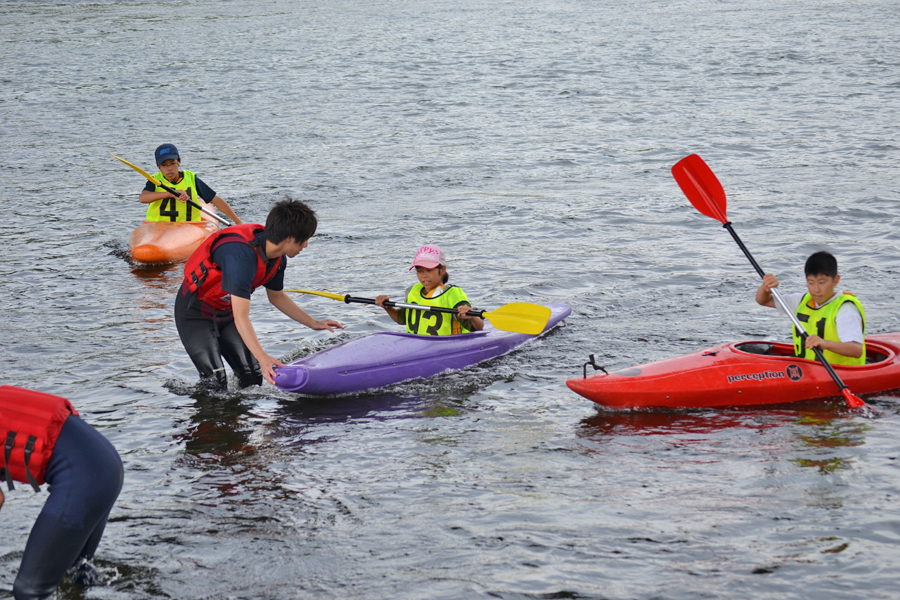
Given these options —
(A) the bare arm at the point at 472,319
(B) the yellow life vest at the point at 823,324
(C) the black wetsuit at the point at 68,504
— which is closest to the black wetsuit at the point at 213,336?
(A) the bare arm at the point at 472,319

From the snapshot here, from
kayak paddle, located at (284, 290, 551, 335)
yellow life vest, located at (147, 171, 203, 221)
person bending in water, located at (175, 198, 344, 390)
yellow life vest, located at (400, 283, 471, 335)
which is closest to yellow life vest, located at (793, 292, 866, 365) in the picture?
kayak paddle, located at (284, 290, 551, 335)

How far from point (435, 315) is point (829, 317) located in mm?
2463

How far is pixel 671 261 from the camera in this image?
855 cm

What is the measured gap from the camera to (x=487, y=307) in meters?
7.47

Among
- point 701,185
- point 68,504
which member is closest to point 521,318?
point 701,185

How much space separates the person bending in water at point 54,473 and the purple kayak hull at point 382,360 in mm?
2335

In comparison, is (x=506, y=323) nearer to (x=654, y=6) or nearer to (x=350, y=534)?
(x=350, y=534)

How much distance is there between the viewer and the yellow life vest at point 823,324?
5.26 meters

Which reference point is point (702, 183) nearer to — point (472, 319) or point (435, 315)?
point (472, 319)

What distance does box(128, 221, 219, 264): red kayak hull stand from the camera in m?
8.84

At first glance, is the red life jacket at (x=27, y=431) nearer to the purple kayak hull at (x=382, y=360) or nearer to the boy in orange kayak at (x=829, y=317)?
the purple kayak hull at (x=382, y=360)

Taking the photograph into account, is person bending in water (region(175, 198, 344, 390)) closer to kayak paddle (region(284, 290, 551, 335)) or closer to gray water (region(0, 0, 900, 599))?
gray water (region(0, 0, 900, 599))

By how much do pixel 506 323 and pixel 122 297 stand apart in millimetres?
3715

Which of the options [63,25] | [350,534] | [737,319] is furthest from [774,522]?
[63,25]
